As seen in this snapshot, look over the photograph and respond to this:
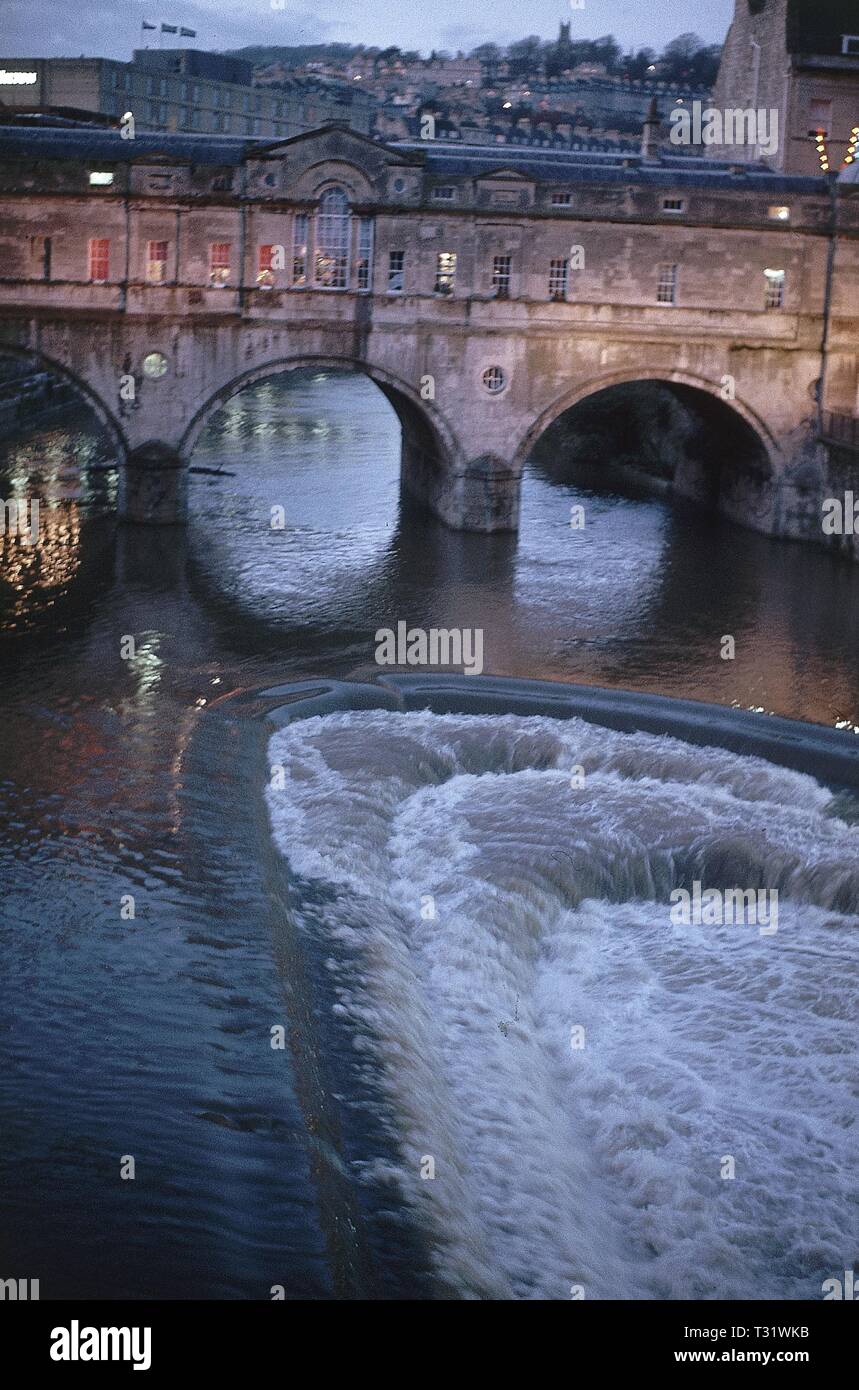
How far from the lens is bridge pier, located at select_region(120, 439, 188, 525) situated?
128 feet

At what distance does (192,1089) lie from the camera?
15.0 metres

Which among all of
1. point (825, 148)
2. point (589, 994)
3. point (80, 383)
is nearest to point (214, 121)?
point (825, 148)

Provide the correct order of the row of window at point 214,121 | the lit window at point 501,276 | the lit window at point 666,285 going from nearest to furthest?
the lit window at point 501,276
the lit window at point 666,285
the row of window at point 214,121

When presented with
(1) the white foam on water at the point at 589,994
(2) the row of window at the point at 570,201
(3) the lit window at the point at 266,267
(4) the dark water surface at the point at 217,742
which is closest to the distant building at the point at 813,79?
(2) the row of window at the point at 570,201

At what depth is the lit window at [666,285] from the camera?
40.4m

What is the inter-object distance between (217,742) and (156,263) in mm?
17649

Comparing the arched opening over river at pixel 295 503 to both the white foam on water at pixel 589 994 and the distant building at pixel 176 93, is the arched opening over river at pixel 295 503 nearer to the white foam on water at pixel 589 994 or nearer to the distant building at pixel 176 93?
the white foam on water at pixel 589 994

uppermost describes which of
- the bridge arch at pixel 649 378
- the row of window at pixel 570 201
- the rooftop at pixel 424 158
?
the rooftop at pixel 424 158

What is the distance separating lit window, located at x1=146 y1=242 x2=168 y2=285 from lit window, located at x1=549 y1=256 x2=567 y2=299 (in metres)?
9.31

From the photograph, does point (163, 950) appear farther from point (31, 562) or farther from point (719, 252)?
point (719, 252)

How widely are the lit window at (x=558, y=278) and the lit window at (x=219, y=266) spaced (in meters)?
7.86

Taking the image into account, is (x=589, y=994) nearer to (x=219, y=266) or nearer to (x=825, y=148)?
(x=219, y=266)

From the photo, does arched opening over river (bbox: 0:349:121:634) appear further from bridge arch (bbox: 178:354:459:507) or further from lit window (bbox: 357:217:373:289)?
lit window (bbox: 357:217:373:289)

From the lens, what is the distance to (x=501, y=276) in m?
40.0
